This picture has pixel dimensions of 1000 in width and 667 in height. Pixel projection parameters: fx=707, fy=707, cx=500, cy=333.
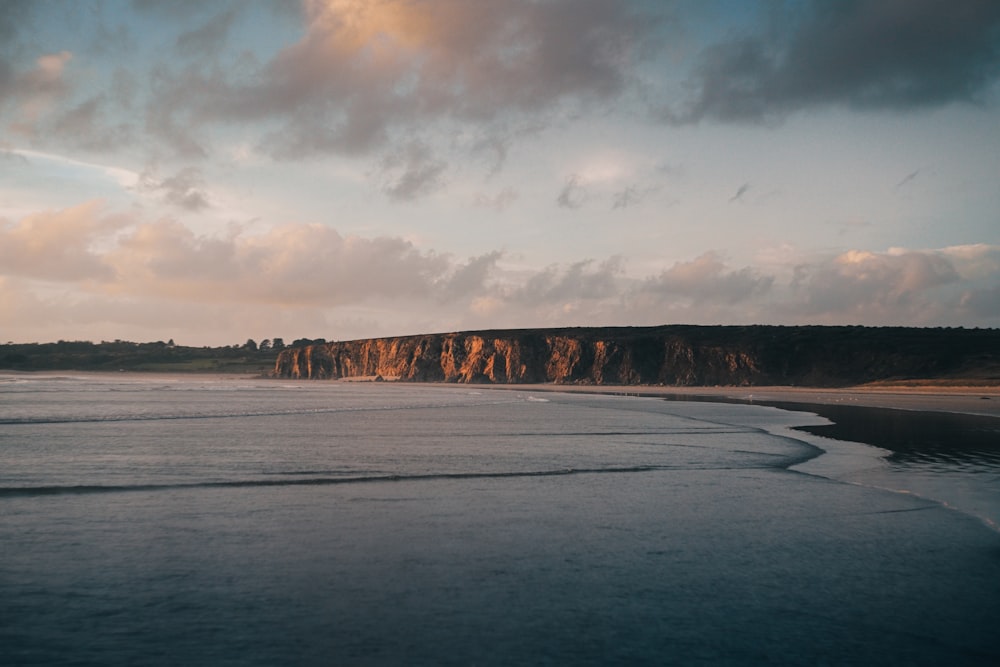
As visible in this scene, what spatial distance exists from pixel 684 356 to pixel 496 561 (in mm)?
106222

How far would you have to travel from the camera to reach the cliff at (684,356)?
3632 inches

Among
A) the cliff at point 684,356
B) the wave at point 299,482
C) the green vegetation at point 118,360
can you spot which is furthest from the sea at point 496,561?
the green vegetation at point 118,360

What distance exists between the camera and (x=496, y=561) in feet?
26.3

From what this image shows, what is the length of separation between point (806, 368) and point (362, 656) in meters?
104

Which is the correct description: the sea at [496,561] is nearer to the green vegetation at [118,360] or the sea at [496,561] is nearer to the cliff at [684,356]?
the cliff at [684,356]

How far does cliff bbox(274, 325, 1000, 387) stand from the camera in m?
92.2

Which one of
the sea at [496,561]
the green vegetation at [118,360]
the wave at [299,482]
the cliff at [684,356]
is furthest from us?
the green vegetation at [118,360]

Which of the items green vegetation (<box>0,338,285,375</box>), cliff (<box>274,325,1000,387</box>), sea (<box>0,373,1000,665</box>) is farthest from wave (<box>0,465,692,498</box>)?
green vegetation (<box>0,338,285,375</box>)

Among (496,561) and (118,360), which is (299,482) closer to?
(496,561)

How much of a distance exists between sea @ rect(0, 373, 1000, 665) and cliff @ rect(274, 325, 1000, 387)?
81.3 meters

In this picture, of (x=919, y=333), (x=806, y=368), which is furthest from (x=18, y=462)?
(x=919, y=333)

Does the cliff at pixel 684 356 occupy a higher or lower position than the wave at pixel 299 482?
higher

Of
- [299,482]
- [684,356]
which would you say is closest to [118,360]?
[684,356]

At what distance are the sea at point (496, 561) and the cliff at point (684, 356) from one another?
8127 centimetres
